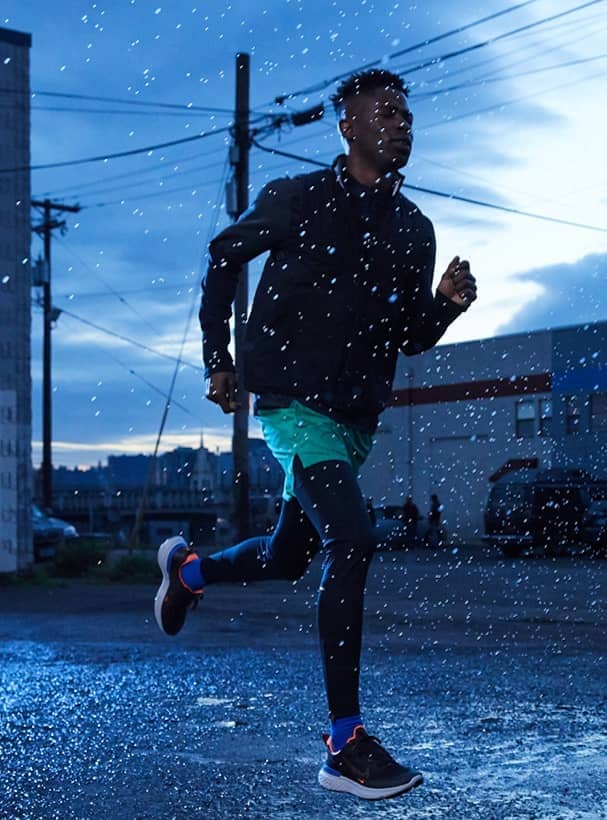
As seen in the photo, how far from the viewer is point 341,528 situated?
12.8 feet

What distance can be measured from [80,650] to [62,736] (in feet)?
11.1

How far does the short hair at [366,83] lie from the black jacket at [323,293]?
23cm

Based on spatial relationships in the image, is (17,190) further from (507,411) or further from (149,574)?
(507,411)

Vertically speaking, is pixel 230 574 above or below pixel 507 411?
below

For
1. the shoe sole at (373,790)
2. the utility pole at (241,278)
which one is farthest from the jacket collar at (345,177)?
the utility pole at (241,278)

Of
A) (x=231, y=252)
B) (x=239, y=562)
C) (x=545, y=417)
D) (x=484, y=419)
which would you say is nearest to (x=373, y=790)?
(x=239, y=562)

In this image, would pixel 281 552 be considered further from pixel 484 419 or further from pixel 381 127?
pixel 484 419

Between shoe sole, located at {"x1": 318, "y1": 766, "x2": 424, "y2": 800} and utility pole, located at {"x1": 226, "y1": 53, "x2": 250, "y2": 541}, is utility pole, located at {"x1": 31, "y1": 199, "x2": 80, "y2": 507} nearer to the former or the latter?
utility pole, located at {"x1": 226, "y1": 53, "x2": 250, "y2": 541}

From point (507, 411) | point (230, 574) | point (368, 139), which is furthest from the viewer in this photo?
point (507, 411)

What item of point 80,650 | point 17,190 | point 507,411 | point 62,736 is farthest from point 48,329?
point 62,736

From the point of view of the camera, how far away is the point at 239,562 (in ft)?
14.6

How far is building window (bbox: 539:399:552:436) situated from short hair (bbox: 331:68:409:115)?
41.6m

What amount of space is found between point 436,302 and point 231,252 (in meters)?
0.68

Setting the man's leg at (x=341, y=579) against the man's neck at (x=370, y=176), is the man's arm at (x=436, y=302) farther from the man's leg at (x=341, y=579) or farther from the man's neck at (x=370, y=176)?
the man's leg at (x=341, y=579)
